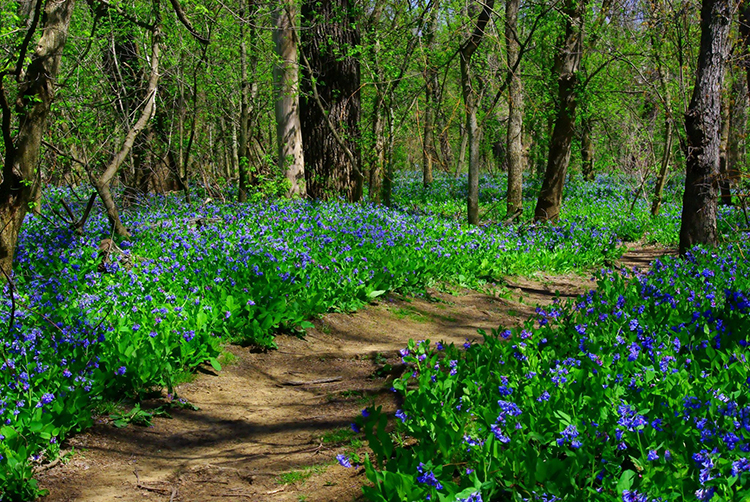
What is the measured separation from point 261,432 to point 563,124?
9.25m

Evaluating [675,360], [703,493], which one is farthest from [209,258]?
[703,493]

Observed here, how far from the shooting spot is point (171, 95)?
36.7 ft

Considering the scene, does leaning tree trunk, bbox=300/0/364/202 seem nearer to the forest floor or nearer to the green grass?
the forest floor

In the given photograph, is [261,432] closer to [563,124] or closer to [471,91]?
[471,91]

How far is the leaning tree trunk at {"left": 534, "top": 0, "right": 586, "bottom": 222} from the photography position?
35.2ft

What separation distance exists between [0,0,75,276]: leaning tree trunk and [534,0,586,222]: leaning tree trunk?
8.29 metres

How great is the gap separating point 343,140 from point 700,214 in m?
5.29

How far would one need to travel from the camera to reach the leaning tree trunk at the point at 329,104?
9.57 m

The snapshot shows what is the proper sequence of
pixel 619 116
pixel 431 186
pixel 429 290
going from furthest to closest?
pixel 431 186 < pixel 619 116 < pixel 429 290

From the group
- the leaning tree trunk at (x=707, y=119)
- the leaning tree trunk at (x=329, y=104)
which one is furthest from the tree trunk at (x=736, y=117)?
the leaning tree trunk at (x=329, y=104)

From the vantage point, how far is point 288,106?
921 centimetres

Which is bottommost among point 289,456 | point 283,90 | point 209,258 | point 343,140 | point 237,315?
point 289,456

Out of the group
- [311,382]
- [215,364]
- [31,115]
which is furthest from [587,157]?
[215,364]

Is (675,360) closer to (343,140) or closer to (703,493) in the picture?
(703,493)
